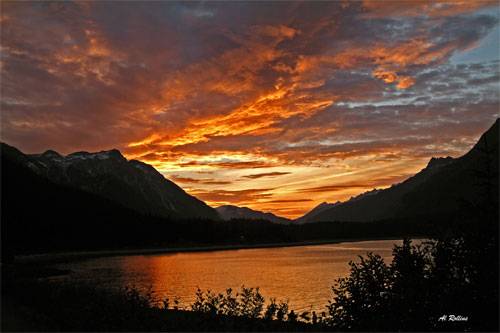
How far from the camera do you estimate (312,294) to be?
48.4 meters

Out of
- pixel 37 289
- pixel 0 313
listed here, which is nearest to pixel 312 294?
pixel 37 289

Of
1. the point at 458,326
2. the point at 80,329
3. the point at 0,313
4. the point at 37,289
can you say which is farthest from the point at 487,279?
the point at 37,289

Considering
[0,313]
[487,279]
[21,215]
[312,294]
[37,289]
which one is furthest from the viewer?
[21,215]

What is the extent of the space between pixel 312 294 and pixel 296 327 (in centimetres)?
3277

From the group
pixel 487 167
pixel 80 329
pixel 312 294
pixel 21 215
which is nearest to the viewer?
pixel 487 167

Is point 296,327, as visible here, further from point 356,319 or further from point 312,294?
point 312,294

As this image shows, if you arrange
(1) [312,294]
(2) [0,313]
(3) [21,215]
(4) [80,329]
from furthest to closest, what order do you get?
(3) [21,215] → (1) [312,294] → (2) [0,313] → (4) [80,329]

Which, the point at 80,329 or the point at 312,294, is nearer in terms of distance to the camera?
the point at 80,329

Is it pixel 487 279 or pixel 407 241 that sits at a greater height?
pixel 407 241

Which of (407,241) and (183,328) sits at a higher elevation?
(407,241)

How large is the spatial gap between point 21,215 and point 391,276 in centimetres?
18961

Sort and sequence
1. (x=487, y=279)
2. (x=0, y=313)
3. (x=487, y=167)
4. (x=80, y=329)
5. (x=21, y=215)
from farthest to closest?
1. (x=21, y=215)
2. (x=0, y=313)
3. (x=80, y=329)
4. (x=487, y=167)
5. (x=487, y=279)

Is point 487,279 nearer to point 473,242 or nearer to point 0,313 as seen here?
point 473,242

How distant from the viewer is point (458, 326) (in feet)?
53.9
